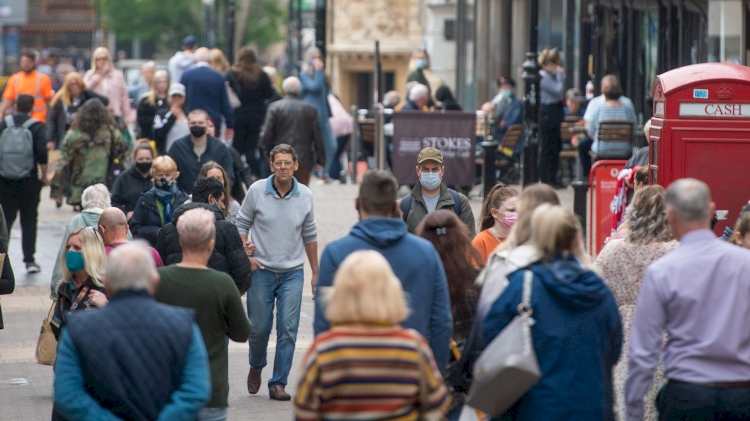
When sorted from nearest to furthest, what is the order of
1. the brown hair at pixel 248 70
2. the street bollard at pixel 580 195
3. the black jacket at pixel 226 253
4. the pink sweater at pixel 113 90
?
the black jacket at pixel 226 253
the street bollard at pixel 580 195
the brown hair at pixel 248 70
the pink sweater at pixel 113 90

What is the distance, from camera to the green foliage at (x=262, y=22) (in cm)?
7119

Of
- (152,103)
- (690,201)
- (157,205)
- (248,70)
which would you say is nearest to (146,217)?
(157,205)

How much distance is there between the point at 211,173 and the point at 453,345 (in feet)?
13.1

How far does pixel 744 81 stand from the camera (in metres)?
9.38

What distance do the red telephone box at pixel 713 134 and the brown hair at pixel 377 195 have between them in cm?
405

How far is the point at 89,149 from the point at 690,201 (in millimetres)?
9792

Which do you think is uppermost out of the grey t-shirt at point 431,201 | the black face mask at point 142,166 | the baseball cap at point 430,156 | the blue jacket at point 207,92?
the blue jacket at point 207,92

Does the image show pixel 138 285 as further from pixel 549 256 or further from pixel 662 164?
pixel 662 164

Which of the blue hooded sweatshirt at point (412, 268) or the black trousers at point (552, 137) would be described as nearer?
the blue hooded sweatshirt at point (412, 268)

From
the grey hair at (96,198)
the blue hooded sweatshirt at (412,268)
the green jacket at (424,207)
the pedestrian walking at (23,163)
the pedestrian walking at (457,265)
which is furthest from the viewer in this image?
the pedestrian walking at (23,163)

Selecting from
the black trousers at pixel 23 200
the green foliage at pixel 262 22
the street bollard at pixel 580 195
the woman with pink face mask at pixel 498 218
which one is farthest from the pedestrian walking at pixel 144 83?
the green foliage at pixel 262 22

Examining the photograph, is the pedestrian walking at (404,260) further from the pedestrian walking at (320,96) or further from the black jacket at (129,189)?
the pedestrian walking at (320,96)

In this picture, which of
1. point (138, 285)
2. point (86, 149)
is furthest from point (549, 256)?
point (86, 149)

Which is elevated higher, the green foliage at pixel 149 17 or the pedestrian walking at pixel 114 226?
the green foliage at pixel 149 17
